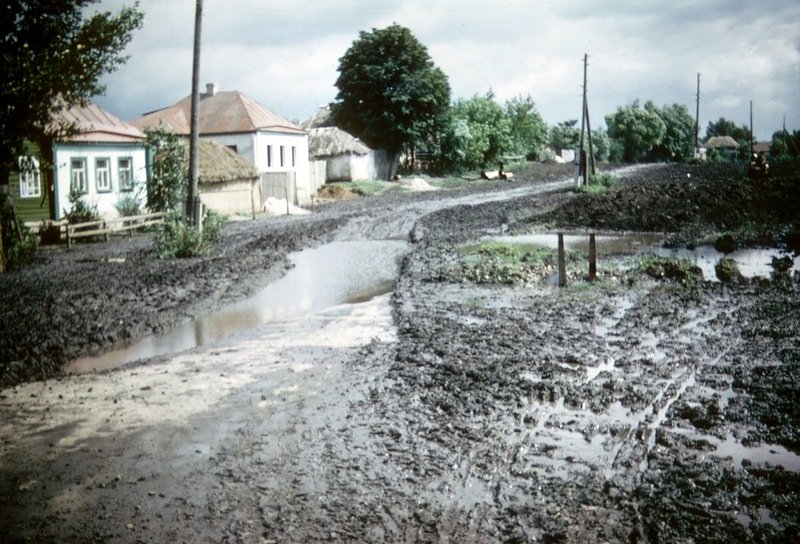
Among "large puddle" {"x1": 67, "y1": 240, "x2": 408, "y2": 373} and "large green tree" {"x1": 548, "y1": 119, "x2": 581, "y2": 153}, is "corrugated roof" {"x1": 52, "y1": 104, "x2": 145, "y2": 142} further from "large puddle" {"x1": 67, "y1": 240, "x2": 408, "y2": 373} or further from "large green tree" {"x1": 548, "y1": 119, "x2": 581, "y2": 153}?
"large green tree" {"x1": 548, "y1": 119, "x2": 581, "y2": 153}

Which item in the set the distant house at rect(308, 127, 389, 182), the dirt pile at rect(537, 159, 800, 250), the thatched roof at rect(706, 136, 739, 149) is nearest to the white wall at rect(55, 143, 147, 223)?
the dirt pile at rect(537, 159, 800, 250)

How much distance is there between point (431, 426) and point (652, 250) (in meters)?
15.9

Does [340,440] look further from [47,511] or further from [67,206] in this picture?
[67,206]

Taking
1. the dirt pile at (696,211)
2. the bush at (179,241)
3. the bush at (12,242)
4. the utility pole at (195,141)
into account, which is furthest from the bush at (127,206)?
the dirt pile at (696,211)

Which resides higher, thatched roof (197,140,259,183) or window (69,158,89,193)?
thatched roof (197,140,259,183)

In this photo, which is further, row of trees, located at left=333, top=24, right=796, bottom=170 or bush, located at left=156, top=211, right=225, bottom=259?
row of trees, located at left=333, top=24, right=796, bottom=170

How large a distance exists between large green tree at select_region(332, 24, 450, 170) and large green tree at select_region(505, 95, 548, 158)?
28.7 m

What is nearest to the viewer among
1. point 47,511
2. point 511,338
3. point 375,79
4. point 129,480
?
point 47,511

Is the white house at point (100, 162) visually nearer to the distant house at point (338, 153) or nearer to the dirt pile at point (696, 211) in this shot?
the dirt pile at point (696, 211)

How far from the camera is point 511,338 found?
35.8ft

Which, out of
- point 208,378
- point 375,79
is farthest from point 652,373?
point 375,79

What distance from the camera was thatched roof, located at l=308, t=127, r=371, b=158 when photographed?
47.1 m

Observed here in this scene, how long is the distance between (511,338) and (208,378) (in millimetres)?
4761

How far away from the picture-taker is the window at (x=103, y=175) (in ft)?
85.4
